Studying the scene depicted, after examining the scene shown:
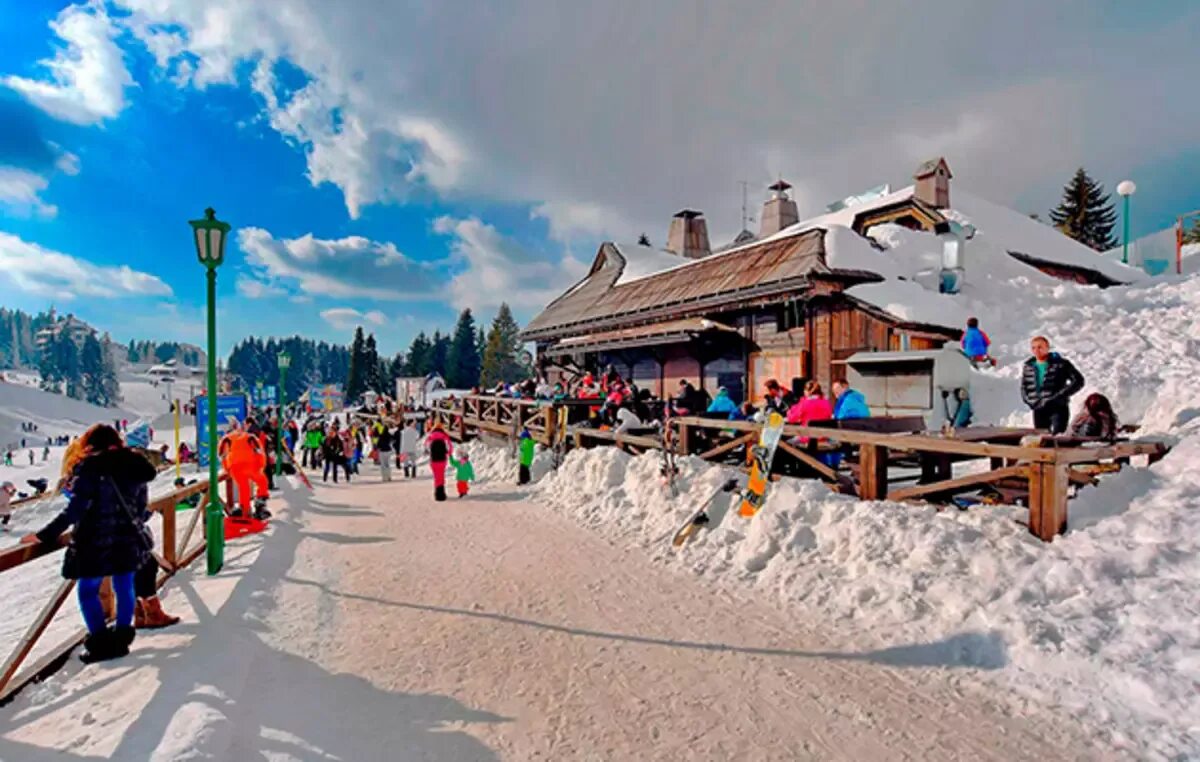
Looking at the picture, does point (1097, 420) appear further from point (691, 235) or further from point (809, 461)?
point (691, 235)

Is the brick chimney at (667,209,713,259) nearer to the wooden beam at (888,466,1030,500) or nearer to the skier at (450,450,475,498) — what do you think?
the skier at (450,450,475,498)

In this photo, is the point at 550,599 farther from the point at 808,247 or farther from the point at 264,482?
the point at 808,247

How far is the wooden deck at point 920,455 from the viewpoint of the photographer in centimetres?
475

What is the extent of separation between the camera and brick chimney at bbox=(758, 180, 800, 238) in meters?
27.2

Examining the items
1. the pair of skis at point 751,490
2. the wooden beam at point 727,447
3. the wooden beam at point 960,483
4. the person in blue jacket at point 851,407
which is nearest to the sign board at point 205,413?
the wooden beam at point 727,447

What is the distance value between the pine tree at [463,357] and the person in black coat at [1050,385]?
68.3m

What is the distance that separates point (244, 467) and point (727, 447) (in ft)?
25.6

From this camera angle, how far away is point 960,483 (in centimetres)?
562

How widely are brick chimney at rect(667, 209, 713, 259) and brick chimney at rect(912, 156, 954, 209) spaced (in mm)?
10646

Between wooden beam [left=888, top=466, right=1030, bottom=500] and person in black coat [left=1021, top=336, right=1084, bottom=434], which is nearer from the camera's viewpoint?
wooden beam [left=888, top=466, right=1030, bottom=500]

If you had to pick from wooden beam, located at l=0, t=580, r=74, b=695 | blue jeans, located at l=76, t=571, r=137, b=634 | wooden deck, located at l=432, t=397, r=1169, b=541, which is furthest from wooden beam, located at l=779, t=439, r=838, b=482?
wooden beam, located at l=0, t=580, r=74, b=695

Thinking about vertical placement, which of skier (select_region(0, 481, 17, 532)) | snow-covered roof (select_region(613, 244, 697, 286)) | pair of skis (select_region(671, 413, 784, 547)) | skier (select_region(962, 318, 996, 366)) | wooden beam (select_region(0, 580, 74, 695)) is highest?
snow-covered roof (select_region(613, 244, 697, 286))

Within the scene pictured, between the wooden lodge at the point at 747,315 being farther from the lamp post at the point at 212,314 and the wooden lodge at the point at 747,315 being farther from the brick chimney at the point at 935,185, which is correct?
the lamp post at the point at 212,314

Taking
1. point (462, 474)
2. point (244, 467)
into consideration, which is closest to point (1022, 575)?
point (462, 474)
